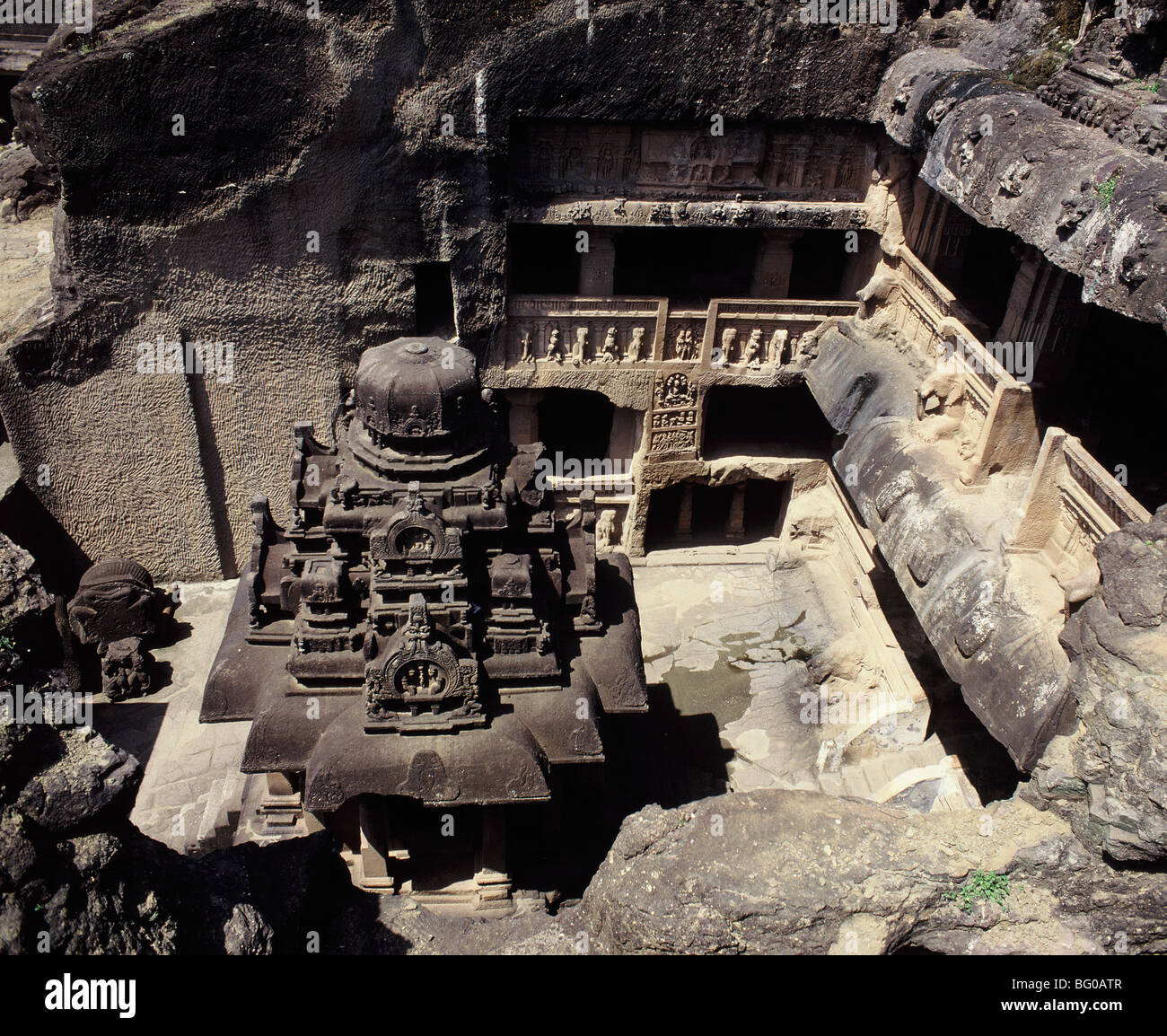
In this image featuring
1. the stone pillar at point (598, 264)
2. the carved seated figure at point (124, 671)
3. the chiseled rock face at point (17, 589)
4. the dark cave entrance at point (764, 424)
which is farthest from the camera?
the dark cave entrance at point (764, 424)

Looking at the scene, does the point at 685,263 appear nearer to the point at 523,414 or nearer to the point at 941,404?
the point at 523,414

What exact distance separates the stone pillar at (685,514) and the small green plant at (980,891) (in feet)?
26.4

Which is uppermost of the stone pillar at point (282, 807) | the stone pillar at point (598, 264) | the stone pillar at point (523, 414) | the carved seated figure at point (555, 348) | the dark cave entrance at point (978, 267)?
the dark cave entrance at point (978, 267)

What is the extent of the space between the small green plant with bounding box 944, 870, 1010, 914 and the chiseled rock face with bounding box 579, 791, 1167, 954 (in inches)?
1.5

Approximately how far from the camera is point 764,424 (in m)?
14.6

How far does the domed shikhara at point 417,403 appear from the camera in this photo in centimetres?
743

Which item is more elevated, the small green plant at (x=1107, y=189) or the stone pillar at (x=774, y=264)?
the small green plant at (x=1107, y=189)

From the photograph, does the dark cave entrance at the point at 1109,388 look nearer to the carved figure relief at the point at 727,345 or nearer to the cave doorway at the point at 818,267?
the carved figure relief at the point at 727,345

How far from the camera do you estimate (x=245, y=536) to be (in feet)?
42.5

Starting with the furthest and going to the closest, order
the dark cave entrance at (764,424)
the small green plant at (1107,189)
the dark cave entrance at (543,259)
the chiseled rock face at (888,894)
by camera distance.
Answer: the dark cave entrance at (764,424)
the dark cave entrance at (543,259)
the small green plant at (1107,189)
the chiseled rock face at (888,894)

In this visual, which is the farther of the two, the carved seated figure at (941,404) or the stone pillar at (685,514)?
the stone pillar at (685,514)

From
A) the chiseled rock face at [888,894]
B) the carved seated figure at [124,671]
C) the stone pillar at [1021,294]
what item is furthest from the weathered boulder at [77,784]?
the stone pillar at [1021,294]

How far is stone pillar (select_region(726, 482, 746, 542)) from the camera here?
1396cm

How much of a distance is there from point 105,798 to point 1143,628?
20.1ft
